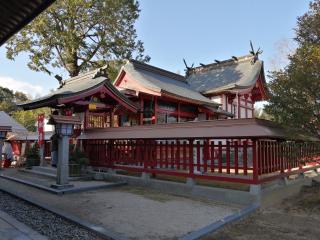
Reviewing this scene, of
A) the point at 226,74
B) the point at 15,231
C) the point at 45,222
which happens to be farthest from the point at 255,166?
the point at 226,74

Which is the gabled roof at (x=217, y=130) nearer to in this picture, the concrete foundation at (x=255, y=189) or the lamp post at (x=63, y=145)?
the concrete foundation at (x=255, y=189)

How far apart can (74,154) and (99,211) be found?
585 centimetres

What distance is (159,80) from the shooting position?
20219mm

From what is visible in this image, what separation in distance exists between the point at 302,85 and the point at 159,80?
42.0 ft

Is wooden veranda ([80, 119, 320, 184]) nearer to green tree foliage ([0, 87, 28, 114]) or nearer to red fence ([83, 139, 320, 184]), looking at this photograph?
red fence ([83, 139, 320, 184])

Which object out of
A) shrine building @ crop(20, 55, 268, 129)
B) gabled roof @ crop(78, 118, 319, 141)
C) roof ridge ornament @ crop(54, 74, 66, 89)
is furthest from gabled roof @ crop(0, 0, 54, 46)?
roof ridge ornament @ crop(54, 74, 66, 89)

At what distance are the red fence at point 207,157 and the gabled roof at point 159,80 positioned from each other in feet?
16.1

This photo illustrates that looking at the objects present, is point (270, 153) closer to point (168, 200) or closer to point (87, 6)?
point (168, 200)

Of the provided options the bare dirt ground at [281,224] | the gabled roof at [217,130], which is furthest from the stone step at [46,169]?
the bare dirt ground at [281,224]

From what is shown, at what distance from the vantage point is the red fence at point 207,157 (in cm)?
865

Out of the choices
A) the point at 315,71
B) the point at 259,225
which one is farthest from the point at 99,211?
the point at 315,71

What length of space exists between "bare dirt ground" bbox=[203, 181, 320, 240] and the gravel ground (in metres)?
2.49

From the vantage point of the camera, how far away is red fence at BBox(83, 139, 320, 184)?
8.65 m

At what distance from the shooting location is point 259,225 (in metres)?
6.73
